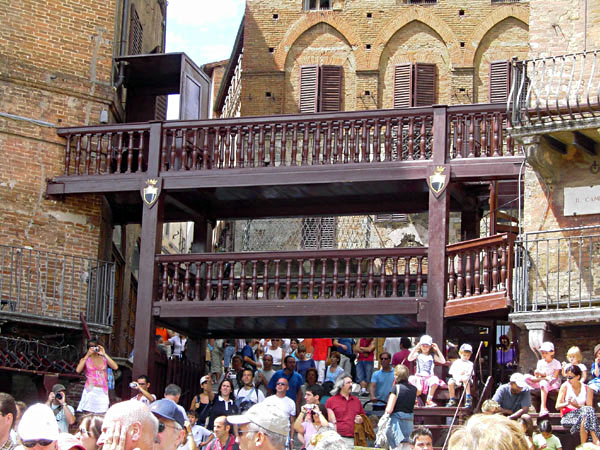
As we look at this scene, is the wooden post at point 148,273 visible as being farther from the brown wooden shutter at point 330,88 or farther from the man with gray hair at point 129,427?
the man with gray hair at point 129,427

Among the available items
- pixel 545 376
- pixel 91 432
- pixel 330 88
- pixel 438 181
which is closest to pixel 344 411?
pixel 545 376

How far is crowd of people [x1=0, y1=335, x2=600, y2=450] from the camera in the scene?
7961 mm

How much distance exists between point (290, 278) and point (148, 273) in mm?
2357

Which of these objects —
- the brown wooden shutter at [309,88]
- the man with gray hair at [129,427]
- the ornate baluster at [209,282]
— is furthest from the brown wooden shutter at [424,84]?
the man with gray hair at [129,427]

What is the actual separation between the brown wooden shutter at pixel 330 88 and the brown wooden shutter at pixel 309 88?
0.12 m

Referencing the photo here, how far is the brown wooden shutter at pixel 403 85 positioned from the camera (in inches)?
1200

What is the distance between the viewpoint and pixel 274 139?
70.0ft

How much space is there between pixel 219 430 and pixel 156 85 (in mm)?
11463

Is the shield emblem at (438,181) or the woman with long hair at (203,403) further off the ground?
the shield emblem at (438,181)

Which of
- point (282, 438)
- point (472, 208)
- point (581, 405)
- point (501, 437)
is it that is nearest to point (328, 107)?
point (472, 208)

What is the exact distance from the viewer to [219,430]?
1502 centimetres

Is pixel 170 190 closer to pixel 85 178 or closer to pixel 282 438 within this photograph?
pixel 85 178

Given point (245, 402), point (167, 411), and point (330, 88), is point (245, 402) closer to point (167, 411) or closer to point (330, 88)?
point (167, 411)

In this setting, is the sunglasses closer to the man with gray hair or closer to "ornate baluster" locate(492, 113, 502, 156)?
the man with gray hair
